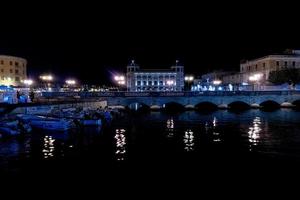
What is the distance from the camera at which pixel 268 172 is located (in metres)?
28.5

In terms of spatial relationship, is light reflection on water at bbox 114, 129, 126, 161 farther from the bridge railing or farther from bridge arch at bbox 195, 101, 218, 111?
bridge arch at bbox 195, 101, 218, 111

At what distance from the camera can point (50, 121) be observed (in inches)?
1903

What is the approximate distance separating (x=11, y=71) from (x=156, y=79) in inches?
3322

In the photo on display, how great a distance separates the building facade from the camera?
113m

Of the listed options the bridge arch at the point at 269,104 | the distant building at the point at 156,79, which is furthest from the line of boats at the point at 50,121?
the distant building at the point at 156,79

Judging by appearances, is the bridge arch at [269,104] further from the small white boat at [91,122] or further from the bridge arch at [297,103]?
the small white boat at [91,122]

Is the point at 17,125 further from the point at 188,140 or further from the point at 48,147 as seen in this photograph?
the point at 188,140

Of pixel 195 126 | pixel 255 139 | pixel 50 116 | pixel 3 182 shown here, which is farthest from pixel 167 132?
pixel 3 182

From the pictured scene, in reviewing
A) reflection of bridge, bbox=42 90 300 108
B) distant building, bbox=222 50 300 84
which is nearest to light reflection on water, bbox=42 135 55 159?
reflection of bridge, bbox=42 90 300 108

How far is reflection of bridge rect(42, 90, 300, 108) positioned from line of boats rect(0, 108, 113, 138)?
3104 cm

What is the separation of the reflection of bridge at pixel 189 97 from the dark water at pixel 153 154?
38853mm

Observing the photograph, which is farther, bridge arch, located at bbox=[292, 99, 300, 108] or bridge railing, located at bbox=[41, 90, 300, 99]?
bridge arch, located at bbox=[292, 99, 300, 108]

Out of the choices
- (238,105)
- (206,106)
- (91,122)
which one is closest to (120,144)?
Result: (91,122)

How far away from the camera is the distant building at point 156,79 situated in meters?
186
